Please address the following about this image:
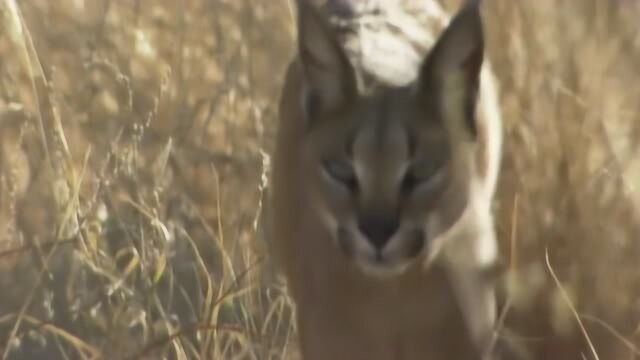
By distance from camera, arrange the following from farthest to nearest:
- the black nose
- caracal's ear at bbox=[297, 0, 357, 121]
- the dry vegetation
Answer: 1. the dry vegetation
2. caracal's ear at bbox=[297, 0, 357, 121]
3. the black nose

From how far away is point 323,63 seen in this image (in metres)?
2.08

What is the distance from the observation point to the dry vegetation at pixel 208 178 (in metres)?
2.42

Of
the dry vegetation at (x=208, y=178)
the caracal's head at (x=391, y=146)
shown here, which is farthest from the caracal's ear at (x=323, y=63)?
the dry vegetation at (x=208, y=178)

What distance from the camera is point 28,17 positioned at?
10.0ft

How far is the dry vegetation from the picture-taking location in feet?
7.95

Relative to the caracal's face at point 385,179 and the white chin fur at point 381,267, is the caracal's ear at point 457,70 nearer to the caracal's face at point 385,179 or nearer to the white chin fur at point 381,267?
the caracal's face at point 385,179

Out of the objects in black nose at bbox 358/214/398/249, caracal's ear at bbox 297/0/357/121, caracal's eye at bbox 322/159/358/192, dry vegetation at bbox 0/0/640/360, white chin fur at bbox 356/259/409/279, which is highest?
caracal's ear at bbox 297/0/357/121

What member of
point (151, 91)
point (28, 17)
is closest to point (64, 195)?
point (151, 91)

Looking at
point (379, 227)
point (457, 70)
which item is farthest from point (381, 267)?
point (457, 70)

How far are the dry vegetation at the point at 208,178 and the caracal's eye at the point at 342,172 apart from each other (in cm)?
41

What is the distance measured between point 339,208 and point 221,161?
0.80m

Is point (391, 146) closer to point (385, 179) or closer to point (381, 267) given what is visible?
point (385, 179)

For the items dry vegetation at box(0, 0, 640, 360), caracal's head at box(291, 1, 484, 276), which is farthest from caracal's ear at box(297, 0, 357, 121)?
dry vegetation at box(0, 0, 640, 360)

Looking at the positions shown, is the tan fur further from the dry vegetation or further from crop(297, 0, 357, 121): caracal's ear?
the dry vegetation
